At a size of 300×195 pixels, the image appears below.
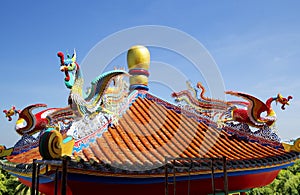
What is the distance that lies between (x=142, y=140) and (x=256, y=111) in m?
2.89

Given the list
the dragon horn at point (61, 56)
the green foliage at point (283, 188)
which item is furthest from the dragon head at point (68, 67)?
the green foliage at point (283, 188)

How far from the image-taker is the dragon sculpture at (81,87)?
455cm

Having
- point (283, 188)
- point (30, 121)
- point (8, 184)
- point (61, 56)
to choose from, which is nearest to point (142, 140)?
point (61, 56)

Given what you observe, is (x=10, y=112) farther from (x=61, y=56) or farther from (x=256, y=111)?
(x=256, y=111)

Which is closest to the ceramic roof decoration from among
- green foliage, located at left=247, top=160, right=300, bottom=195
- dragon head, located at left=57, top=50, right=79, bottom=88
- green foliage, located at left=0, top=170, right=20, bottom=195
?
dragon head, located at left=57, top=50, right=79, bottom=88

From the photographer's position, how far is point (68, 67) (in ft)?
14.8

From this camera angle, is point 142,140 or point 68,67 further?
point 142,140

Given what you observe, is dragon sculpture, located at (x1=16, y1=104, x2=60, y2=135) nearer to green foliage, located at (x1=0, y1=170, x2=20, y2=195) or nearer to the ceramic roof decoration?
the ceramic roof decoration

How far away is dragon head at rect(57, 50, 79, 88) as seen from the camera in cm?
447

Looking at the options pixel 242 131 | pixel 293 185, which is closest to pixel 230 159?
pixel 242 131

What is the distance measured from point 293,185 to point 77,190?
18891 millimetres

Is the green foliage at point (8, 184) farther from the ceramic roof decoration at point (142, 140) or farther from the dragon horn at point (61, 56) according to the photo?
the dragon horn at point (61, 56)

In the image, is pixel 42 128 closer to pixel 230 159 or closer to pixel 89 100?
pixel 89 100

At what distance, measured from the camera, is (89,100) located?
15.9 ft
